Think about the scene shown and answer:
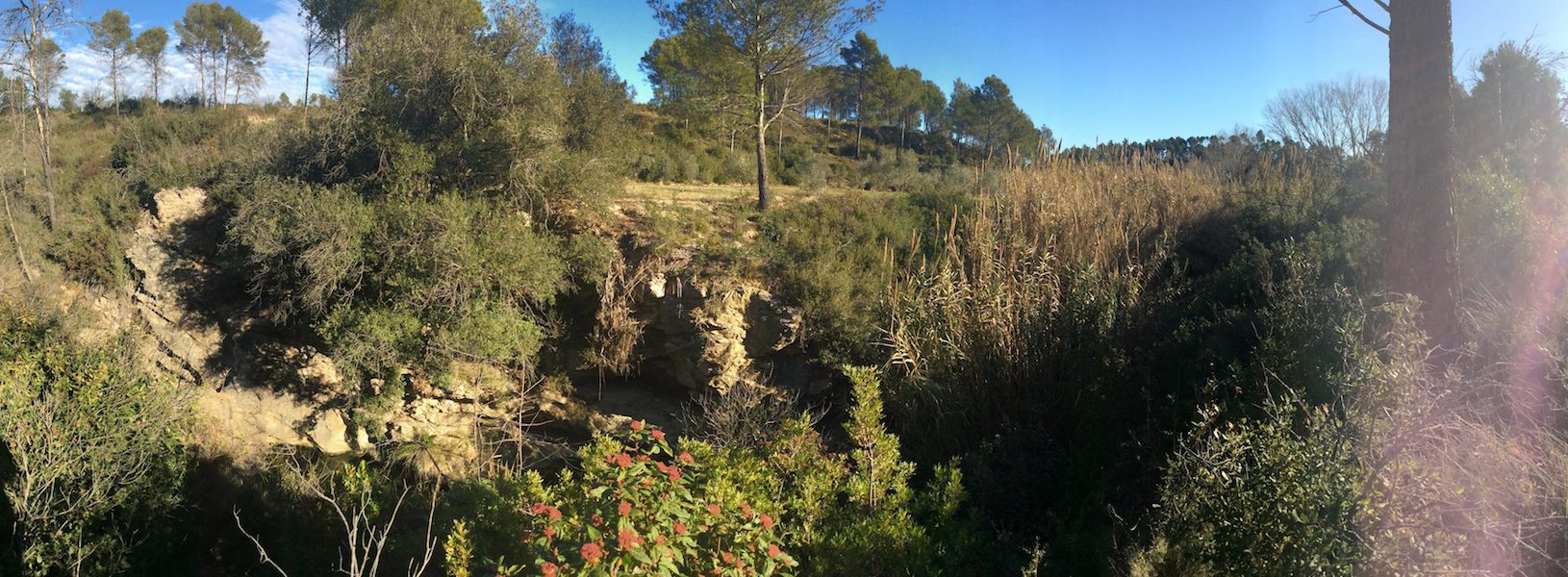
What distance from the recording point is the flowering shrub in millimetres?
2332

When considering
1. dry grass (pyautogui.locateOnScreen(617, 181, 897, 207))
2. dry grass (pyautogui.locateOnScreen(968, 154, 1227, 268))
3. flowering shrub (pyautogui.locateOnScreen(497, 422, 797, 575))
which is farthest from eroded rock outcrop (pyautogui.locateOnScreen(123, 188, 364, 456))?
flowering shrub (pyautogui.locateOnScreen(497, 422, 797, 575))

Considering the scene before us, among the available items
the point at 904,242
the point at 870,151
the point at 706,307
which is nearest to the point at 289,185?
the point at 706,307

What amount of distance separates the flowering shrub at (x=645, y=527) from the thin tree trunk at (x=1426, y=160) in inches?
200

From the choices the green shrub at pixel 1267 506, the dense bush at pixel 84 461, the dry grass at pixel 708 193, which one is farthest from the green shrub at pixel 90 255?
the green shrub at pixel 1267 506

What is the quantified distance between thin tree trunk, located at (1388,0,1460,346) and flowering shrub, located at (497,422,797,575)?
508 centimetres

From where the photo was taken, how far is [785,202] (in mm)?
16219

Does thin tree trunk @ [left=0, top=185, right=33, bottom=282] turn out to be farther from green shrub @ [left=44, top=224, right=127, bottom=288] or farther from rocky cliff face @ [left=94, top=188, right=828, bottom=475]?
rocky cliff face @ [left=94, top=188, right=828, bottom=475]

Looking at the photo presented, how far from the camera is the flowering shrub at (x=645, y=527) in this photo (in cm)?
233

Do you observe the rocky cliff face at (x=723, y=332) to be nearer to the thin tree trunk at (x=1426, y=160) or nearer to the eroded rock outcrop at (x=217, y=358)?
the eroded rock outcrop at (x=217, y=358)

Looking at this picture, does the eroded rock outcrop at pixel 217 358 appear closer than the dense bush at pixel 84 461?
No

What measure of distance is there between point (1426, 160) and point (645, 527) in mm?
6026

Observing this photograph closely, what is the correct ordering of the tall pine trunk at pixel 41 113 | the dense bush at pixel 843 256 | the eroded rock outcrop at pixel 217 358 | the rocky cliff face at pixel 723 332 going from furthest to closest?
the tall pine trunk at pixel 41 113
the eroded rock outcrop at pixel 217 358
the rocky cliff face at pixel 723 332
the dense bush at pixel 843 256

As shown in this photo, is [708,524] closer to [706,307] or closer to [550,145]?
[706,307]

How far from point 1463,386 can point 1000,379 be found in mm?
2633
